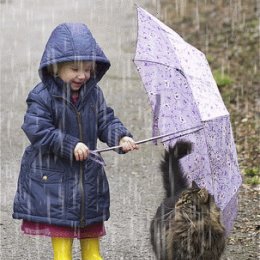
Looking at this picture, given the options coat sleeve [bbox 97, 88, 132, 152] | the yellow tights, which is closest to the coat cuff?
coat sleeve [bbox 97, 88, 132, 152]

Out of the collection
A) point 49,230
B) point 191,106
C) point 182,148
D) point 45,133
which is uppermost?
point 191,106

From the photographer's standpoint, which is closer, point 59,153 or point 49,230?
point 59,153

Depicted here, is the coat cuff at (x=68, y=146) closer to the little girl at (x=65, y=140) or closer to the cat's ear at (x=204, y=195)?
the little girl at (x=65, y=140)

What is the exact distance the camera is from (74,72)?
5.18 meters

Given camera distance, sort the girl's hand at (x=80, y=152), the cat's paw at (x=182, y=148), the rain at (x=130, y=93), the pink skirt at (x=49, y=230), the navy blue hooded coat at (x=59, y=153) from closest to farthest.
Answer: the girl's hand at (x=80, y=152) < the navy blue hooded coat at (x=59, y=153) < the pink skirt at (x=49, y=230) < the cat's paw at (x=182, y=148) < the rain at (x=130, y=93)

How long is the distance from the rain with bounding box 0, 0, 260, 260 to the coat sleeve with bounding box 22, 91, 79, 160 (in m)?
1.52

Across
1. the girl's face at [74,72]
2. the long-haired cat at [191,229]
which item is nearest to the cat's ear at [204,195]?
the long-haired cat at [191,229]

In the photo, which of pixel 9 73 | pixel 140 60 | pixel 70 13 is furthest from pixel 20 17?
pixel 140 60

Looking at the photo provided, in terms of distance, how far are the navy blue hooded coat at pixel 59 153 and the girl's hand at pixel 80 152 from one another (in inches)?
2.6

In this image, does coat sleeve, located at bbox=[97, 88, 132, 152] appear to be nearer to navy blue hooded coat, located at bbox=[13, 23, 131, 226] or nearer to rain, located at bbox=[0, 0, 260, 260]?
navy blue hooded coat, located at bbox=[13, 23, 131, 226]

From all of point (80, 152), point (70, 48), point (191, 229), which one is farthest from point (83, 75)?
point (191, 229)

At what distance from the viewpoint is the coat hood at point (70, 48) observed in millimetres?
5082

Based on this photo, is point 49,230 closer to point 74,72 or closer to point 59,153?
point 59,153

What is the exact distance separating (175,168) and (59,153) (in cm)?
101
